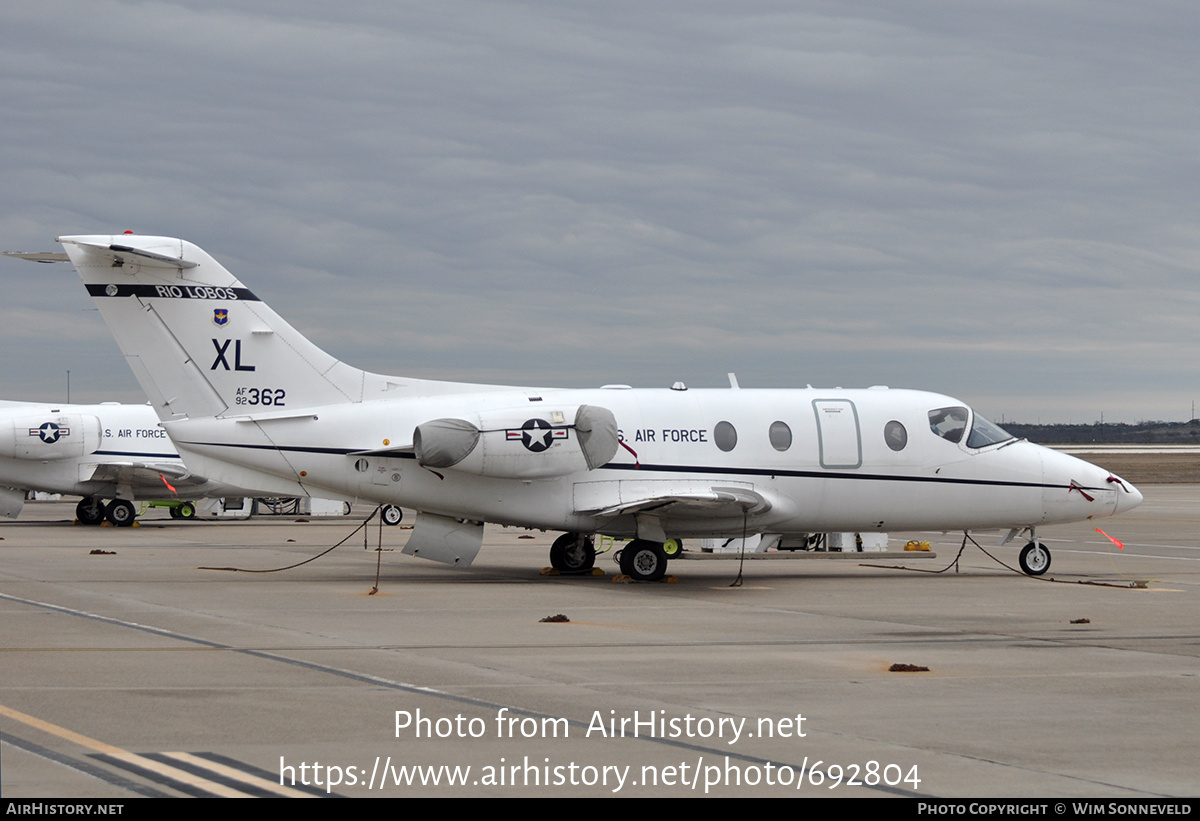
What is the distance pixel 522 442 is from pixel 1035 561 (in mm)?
10181

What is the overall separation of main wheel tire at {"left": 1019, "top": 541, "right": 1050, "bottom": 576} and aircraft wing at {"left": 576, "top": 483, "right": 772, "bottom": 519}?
17.6ft

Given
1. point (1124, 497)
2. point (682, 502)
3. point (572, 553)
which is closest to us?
point (682, 502)

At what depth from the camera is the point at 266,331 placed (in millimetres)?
22469

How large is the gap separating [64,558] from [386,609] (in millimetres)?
12919

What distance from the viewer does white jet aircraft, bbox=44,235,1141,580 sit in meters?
22.0

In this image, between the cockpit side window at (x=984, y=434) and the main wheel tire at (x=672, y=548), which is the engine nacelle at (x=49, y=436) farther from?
the cockpit side window at (x=984, y=434)

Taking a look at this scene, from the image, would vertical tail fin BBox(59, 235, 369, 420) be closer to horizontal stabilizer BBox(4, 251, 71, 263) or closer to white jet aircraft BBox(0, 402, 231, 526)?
horizontal stabilizer BBox(4, 251, 71, 263)

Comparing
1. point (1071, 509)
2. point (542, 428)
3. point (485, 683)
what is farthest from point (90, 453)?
point (485, 683)

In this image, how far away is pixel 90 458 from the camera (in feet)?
142

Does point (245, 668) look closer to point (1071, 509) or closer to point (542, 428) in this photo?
point (542, 428)

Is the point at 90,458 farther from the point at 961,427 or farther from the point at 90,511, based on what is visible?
the point at 961,427

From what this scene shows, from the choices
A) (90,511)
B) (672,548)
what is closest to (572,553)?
(672,548)

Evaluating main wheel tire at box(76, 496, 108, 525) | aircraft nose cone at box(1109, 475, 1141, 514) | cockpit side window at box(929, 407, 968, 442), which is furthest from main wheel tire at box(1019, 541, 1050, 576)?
main wheel tire at box(76, 496, 108, 525)

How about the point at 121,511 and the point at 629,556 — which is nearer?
the point at 629,556
